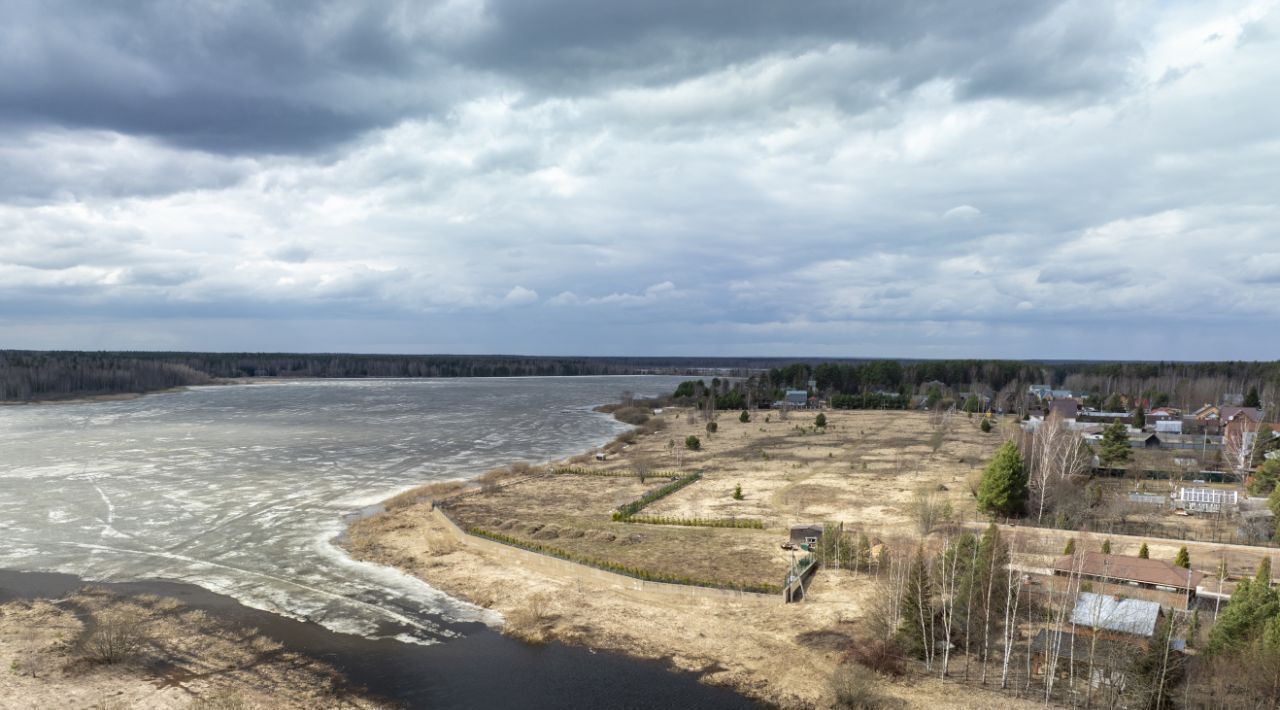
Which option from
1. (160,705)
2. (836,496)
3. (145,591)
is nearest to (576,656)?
(160,705)

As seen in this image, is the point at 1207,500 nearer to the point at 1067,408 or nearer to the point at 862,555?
the point at 862,555

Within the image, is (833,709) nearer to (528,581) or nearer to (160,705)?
(528,581)

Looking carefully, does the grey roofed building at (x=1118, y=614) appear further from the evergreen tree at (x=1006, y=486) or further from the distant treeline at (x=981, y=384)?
the distant treeline at (x=981, y=384)

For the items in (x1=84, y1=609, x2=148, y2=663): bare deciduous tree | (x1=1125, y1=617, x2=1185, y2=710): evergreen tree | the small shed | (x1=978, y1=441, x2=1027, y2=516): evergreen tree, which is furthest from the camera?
(x1=978, y1=441, x2=1027, y2=516): evergreen tree

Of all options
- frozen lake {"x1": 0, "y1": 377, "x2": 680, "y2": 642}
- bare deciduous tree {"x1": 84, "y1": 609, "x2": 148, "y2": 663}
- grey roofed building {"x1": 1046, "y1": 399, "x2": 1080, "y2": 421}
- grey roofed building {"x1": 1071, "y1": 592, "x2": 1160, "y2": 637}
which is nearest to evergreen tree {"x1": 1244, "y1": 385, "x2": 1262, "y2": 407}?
grey roofed building {"x1": 1046, "y1": 399, "x2": 1080, "y2": 421}

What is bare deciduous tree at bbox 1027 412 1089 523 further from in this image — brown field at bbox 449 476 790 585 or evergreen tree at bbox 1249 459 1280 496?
brown field at bbox 449 476 790 585

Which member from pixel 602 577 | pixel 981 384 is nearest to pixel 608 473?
pixel 602 577
